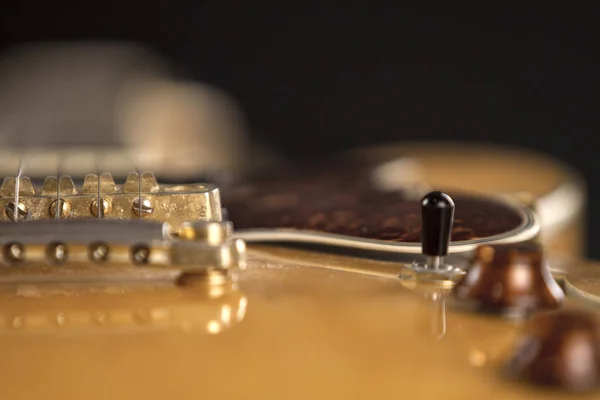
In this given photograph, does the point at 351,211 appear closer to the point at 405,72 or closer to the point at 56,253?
the point at 56,253

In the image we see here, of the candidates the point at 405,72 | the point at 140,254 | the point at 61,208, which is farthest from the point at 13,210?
the point at 405,72

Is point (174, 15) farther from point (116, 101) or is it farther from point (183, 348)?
point (183, 348)

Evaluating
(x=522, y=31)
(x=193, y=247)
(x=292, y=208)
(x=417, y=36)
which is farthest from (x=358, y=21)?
(x=193, y=247)

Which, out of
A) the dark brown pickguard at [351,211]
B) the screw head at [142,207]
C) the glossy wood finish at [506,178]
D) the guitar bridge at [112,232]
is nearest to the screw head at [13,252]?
the guitar bridge at [112,232]

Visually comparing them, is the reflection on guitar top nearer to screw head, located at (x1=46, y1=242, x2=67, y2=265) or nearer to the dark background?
screw head, located at (x1=46, y1=242, x2=67, y2=265)

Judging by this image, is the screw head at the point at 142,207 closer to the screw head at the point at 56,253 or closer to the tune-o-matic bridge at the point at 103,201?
the tune-o-matic bridge at the point at 103,201


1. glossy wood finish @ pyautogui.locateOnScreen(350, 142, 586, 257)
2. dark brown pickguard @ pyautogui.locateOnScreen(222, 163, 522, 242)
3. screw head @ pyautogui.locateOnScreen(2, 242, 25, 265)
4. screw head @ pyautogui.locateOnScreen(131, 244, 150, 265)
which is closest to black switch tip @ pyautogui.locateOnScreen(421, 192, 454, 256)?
dark brown pickguard @ pyautogui.locateOnScreen(222, 163, 522, 242)
